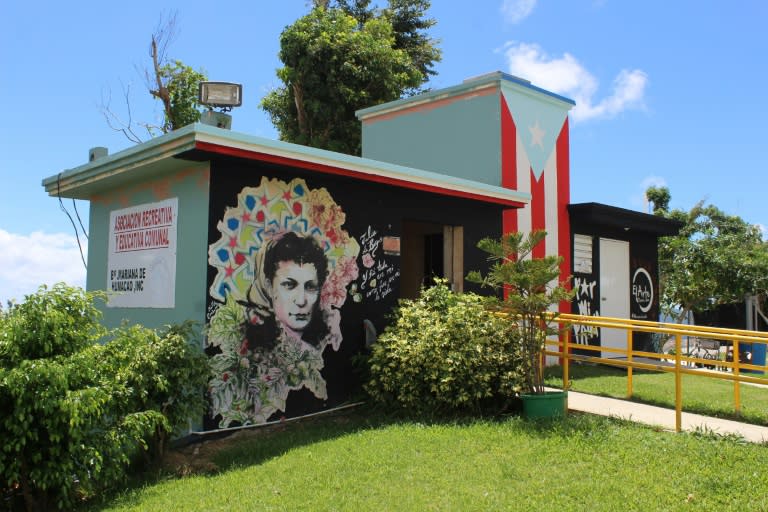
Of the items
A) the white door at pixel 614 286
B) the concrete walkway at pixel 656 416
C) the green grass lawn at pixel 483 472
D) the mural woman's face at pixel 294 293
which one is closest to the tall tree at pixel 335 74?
the white door at pixel 614 286

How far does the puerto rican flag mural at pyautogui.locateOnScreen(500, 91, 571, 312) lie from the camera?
12.2 metres

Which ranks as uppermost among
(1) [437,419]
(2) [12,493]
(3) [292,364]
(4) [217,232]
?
(4) [217,232]

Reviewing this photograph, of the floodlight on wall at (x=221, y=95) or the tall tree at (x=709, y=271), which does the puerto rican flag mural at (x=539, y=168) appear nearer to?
the floodlight on wall at (x=221, y=95)

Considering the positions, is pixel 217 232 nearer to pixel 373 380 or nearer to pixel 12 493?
pixel 373 380

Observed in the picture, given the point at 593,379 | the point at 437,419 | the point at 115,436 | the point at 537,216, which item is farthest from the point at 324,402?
the point at 537,216

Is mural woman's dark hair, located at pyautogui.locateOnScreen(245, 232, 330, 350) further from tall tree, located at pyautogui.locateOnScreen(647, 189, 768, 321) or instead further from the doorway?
tall tree, located at pyautogui.locateOnScreen(647, 189, 768, 321)

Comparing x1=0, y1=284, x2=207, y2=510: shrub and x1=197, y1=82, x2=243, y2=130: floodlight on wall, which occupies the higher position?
x1=197, y1=82, x2=243, y2=130: floodlight on wall

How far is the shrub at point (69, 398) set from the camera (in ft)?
17.1

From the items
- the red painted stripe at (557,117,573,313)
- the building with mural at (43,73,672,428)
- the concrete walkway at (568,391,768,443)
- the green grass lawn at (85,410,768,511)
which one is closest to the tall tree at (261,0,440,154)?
the red painted stripe at (557,117,573,313)

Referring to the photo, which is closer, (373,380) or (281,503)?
(281,503)

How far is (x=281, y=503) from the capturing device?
16.8ft

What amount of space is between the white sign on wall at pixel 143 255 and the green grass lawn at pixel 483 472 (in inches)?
94.9

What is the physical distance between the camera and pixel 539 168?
12828mm

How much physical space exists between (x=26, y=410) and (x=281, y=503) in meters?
2.22
